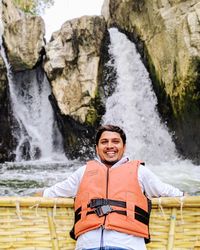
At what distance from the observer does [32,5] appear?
2622 cm

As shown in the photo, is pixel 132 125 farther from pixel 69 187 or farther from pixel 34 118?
pixel 69 187

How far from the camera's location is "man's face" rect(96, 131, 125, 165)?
2.84m

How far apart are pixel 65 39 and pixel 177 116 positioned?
5413 mm

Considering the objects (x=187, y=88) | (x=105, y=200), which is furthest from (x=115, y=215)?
(x=187, y=88)

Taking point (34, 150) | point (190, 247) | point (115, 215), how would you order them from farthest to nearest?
point (34, 150) → point (190, 247) → point (115, 215)

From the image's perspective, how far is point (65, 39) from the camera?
14.4 meters

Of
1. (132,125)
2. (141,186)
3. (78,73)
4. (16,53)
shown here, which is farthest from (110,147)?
(16,53)

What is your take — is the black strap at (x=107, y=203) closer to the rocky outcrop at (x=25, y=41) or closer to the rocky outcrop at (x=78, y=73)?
the rocky outcrop at (x=78, y=73)

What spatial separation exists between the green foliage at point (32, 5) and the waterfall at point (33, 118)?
7834mm

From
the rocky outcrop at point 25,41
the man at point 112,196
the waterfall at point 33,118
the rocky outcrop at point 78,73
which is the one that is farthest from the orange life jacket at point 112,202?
the rocky outcrop at point 25,41

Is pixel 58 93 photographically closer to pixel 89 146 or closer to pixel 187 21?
pixel 89 146

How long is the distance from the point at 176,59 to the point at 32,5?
57.8ft

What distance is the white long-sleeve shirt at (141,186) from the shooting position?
2471mm

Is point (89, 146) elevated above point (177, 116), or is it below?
below
